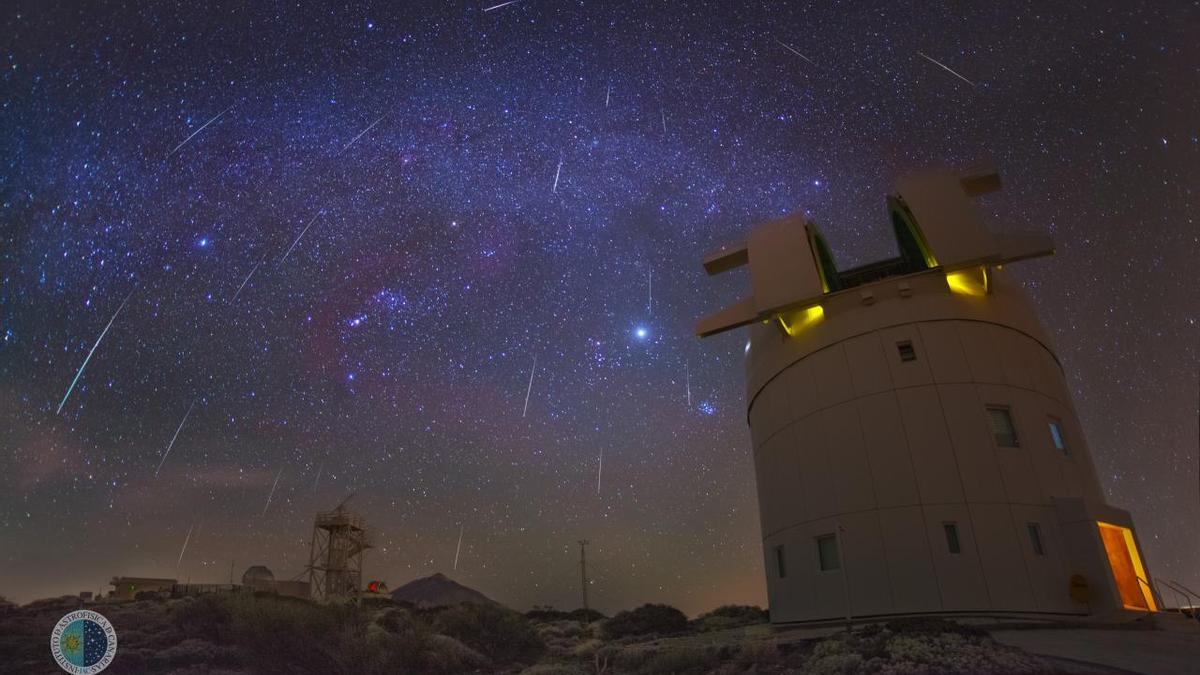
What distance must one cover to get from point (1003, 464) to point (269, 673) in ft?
51.6

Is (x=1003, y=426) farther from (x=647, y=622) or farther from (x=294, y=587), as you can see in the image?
(x=294, y=587)

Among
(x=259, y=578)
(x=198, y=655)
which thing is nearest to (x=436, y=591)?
(x=259, y=578)

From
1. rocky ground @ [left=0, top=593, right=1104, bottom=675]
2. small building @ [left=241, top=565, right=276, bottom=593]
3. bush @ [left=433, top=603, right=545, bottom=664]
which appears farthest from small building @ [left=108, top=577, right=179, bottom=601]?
bush @ [left=433, top=603, right=545, bottom=664]

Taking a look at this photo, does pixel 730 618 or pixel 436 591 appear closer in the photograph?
pixel 730 618

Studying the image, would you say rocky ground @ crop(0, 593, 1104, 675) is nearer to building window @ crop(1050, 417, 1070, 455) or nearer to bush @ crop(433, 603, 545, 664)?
bush @ crop(433, 603, 545, 664)

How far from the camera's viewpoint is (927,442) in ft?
46.4

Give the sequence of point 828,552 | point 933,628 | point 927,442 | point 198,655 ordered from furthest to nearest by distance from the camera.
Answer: point 828,552 < point 927,442 < point 198,655 < point 933,628

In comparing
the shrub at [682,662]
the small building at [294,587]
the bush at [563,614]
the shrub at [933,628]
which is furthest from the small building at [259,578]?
the shrub at [933,628]

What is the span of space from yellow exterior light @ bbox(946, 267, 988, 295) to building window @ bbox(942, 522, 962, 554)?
214 inches

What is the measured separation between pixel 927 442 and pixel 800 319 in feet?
15.0

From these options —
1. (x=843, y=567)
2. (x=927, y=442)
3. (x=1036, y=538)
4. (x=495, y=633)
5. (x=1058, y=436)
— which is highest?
(x=1058, y=436)

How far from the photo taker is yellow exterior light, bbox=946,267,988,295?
611 inches

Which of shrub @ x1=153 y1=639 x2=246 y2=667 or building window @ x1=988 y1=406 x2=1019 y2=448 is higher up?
building window @ x1=988 y1=406 x2=1019 y2=448

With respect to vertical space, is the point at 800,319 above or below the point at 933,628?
above
